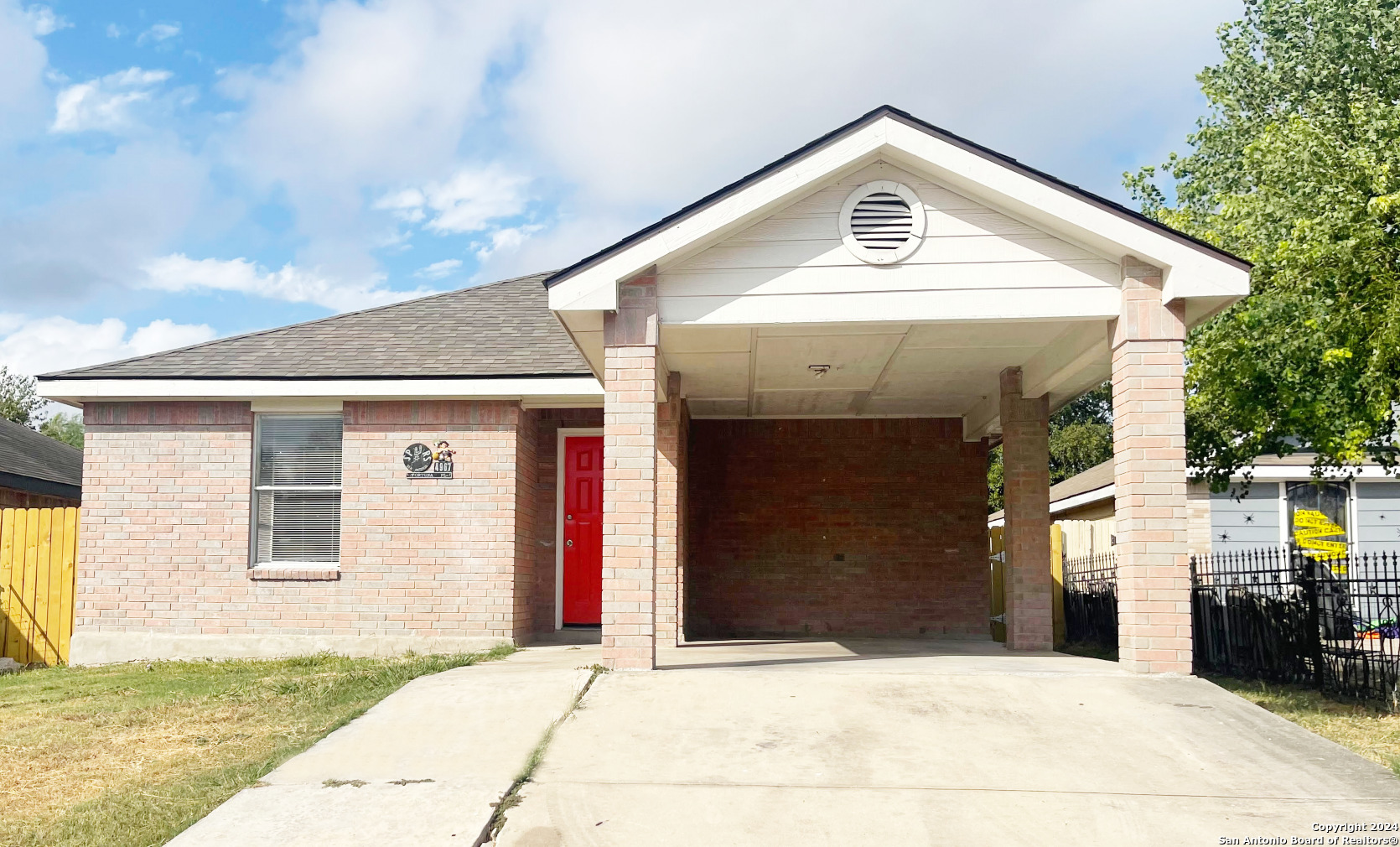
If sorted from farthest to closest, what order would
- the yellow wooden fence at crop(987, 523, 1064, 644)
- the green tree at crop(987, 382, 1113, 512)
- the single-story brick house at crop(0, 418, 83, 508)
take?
1. the green tree at crop(987, 382, 1113, 512)
2. the single-story brick house at crop(0, 418, 83, 508)
3. the yellow wooden fence at crop(987, 523, 1064, 644)

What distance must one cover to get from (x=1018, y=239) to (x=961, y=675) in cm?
346

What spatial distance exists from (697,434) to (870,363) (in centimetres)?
432

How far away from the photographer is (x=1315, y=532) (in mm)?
18484

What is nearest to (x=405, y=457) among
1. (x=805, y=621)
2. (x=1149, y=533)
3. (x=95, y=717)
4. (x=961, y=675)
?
(x=95, y=717)

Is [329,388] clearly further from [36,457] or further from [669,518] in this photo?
[36,457]

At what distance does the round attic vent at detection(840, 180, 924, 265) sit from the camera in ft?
29.7

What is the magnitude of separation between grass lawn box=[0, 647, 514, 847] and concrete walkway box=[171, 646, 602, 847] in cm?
27

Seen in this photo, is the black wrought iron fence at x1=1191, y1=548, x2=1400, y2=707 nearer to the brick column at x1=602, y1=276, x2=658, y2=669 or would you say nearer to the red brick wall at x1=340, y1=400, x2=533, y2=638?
the brick column at x1=602, y1=276, x2=658, y2=669

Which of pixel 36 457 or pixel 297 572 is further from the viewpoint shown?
pixel 36 457

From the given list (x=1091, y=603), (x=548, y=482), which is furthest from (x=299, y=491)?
(x=1091, y=603)

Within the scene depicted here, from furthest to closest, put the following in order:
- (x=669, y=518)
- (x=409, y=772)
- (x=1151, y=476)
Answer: (x=669, y=518) < (x=1151, y=476) < (x=409, y=772)

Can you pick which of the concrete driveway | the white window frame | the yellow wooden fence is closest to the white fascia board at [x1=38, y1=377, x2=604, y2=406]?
the white window frame

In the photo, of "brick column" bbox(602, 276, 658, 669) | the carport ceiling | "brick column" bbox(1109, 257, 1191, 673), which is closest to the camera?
"brick column" bbox(1109, 257, 1191, 673)

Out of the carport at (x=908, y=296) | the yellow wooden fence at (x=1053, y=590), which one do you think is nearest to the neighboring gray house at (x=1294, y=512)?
the yellow wooden fence at (x=1053, y=590)
